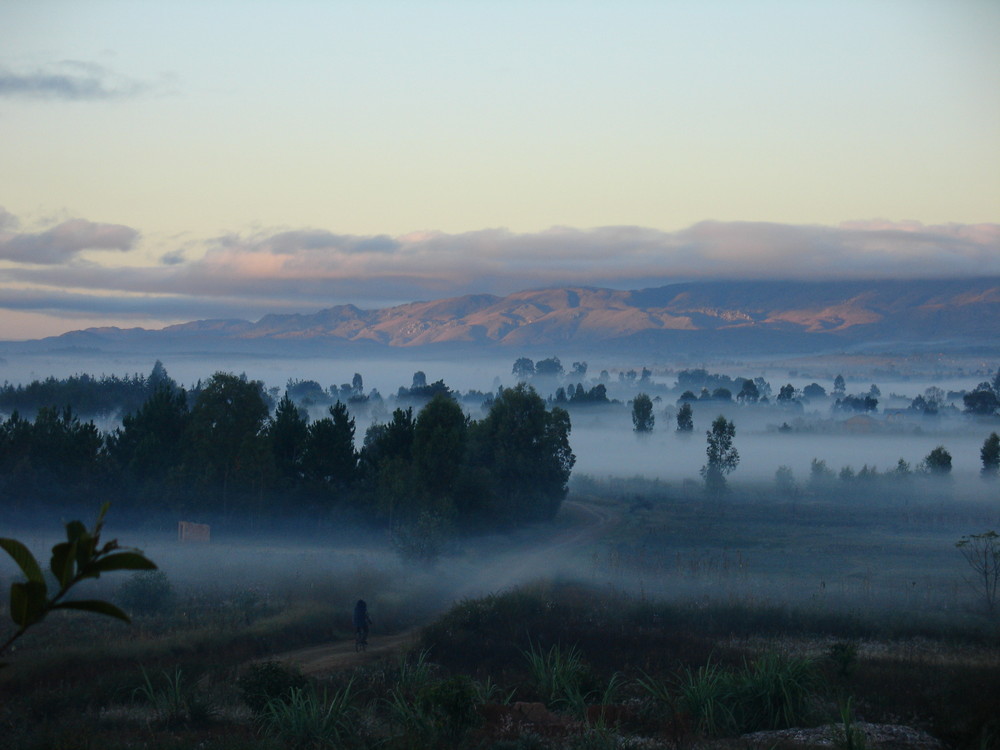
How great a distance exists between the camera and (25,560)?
3666mm

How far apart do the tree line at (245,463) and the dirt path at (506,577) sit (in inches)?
152

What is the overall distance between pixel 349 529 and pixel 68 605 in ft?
148

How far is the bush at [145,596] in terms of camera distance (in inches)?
1114

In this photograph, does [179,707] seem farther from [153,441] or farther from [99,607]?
[153,441]

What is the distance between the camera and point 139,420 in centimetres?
5147

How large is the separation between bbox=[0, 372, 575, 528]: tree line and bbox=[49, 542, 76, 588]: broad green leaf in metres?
35.7

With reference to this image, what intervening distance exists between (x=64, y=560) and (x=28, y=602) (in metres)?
0.29

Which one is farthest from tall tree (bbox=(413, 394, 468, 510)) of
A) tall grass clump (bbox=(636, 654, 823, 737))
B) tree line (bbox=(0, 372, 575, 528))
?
tall grass clump (bbox=(636, 654, 823, 737))

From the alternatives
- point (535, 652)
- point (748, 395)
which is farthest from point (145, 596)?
point (748, 395)

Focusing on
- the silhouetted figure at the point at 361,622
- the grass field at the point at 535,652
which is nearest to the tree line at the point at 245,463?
the grass field at the point at 535,652

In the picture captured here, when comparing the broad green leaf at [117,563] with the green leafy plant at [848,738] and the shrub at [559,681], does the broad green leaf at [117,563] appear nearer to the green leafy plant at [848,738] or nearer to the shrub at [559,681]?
the green leafy plant at [848,738]

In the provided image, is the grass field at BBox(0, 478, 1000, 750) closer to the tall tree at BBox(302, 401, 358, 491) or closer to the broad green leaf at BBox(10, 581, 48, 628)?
the tall tree at BBox(302, 401, 358, 491)

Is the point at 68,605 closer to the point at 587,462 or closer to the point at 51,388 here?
the point at 587,462

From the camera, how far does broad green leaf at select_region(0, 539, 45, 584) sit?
3643 millimetres
